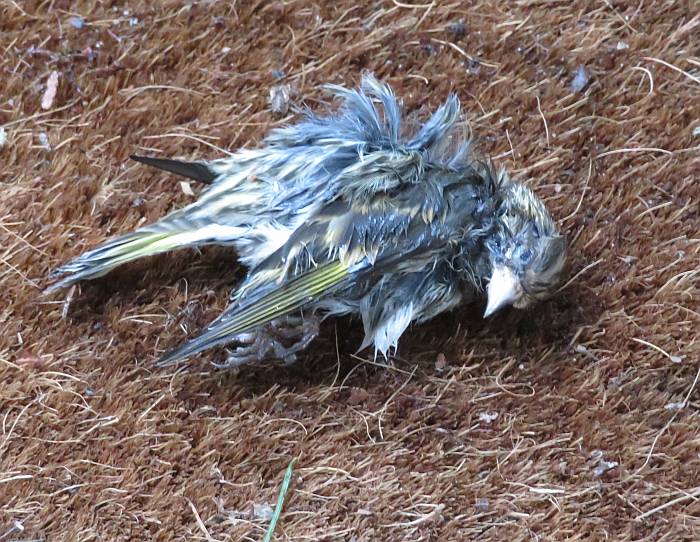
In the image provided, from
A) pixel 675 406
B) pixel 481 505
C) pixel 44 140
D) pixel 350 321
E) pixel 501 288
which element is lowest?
pixel 481 505

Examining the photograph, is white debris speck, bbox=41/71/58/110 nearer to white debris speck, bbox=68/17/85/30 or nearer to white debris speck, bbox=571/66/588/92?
white debris speck, bbox=68/17/85/30

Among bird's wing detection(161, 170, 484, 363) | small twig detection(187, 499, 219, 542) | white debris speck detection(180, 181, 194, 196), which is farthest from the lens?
white debris speck detection(180, 181, 194, 196)

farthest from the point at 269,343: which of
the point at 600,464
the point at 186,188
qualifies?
the point at 600,464

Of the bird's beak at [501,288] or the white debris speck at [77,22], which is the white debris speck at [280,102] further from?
the bird's beak at [501,288]

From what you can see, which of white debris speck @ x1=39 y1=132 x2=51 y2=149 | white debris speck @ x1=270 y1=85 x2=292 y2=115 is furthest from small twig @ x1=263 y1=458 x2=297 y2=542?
white debris speck @ x1=39 y1=132 x2=51 y2=149

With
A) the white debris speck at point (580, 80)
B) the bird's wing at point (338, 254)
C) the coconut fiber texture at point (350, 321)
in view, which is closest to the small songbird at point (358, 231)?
the bird's wing at point (338, 254)

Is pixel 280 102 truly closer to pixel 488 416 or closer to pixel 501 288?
pixel 501 288

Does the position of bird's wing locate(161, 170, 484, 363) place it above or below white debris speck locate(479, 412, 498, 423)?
above

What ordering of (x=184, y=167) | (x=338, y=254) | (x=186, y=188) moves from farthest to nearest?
1. (x=186, y=188)
2. (x=184, y=167)
3. (x=338, y=254)
